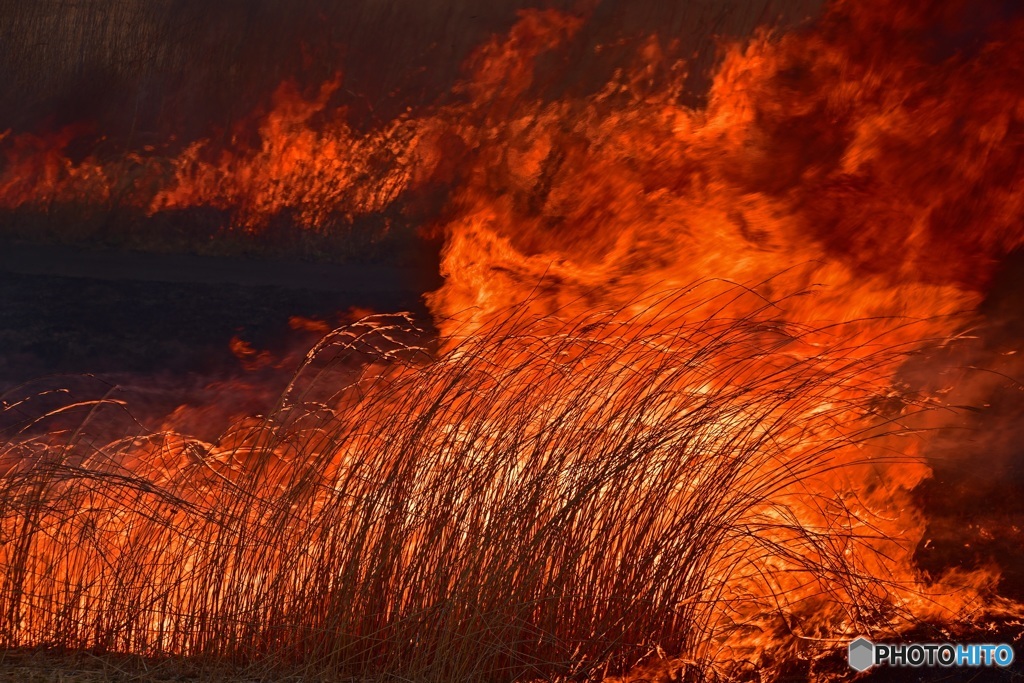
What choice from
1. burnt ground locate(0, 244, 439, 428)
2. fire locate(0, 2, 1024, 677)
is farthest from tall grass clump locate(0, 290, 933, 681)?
burnt ground locate(0, 244, 439, 428)

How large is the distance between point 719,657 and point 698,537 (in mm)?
322

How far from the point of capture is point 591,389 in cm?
264

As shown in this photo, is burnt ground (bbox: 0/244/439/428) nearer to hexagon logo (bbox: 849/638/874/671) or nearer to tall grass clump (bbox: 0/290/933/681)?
tall grass clump (bbox: 0/290/933/681)

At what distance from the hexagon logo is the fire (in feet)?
0.14

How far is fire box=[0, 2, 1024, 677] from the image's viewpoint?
245 cm

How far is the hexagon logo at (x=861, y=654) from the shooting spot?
2.58 metres

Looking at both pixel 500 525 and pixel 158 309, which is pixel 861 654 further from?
pixel 158 309

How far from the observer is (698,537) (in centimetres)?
245

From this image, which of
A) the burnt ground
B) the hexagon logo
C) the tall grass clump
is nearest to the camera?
the tall grass clump

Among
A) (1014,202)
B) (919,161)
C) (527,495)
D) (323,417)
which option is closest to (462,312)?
(323,417)

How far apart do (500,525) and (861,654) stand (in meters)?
0.93

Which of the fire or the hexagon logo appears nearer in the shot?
the fire

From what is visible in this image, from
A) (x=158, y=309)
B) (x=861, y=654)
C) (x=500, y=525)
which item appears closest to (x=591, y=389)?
(x=500, y=525)

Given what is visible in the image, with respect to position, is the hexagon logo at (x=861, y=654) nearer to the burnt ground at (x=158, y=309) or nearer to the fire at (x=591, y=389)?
the fire at (x=591, y=389)
